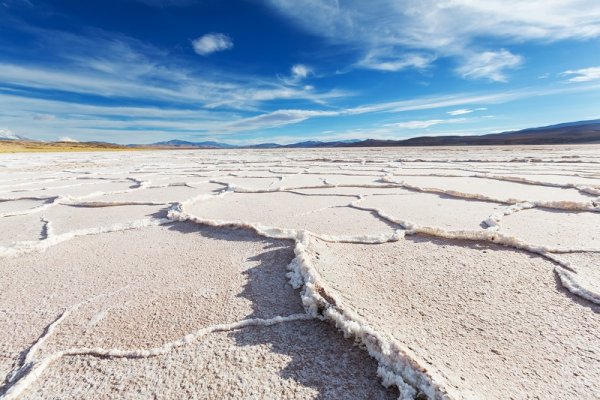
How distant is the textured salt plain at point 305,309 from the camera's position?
1.04 m

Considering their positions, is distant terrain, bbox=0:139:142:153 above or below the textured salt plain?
below

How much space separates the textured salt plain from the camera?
1044mm

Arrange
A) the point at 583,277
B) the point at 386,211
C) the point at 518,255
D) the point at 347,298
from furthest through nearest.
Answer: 1. the point at 386,211
2. the point at 518,255
3. the point at 583,277
4. the point at 347,298

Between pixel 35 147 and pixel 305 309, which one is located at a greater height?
pixel 305 309

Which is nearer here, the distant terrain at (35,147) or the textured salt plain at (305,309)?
the textured salt plain at (305,309)

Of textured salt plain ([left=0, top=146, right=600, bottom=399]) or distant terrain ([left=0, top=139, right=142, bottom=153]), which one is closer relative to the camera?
textured salt plain ([left=0, top=146, right=600, bottom=399])

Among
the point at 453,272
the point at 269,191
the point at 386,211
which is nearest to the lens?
the point at 453,272

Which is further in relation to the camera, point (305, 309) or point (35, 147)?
point (35, 147)

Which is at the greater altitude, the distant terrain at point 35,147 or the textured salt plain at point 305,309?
the textured salt plain at point 305,309

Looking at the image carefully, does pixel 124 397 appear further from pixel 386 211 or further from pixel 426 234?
pixel 386 211

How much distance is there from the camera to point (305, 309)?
4.66 feet

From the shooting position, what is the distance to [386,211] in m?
3.14

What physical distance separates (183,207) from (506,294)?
9.39 ft

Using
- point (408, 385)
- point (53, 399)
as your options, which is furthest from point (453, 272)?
point (53, 399)
